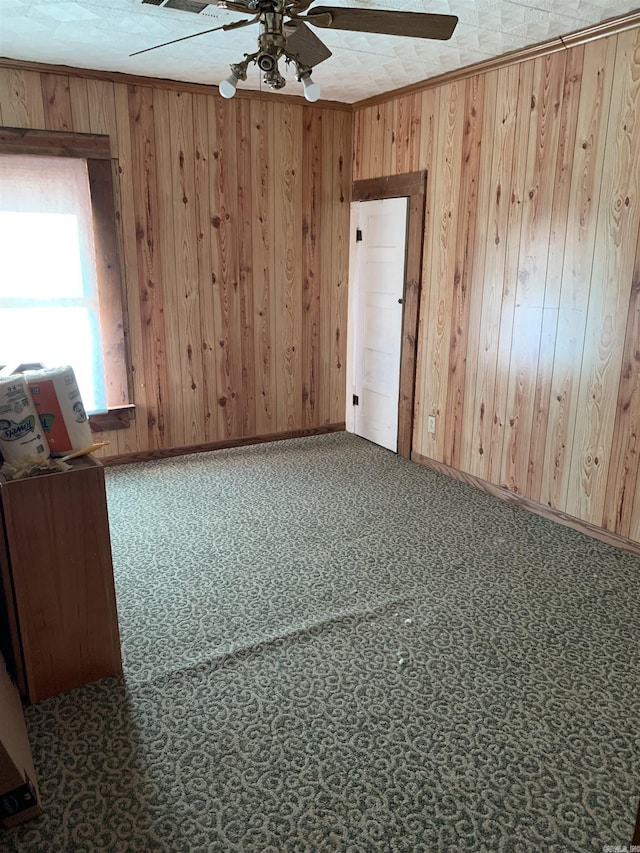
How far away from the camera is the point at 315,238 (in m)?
5.01

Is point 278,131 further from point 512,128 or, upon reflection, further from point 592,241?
point 592,241

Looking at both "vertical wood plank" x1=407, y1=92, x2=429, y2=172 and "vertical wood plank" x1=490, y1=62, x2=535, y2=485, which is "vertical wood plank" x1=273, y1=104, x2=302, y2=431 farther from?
"vertical wood plank" x1=490, y1=62, x2=535, y2=485

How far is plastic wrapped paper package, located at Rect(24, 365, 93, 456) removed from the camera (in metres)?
2.19

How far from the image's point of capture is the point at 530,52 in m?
3.42

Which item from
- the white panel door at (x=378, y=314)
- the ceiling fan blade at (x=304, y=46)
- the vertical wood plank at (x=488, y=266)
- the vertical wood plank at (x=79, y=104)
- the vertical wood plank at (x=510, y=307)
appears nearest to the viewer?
the ceiling fan blade at (x=304, y=46)

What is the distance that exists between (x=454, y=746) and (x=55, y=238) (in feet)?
11.9

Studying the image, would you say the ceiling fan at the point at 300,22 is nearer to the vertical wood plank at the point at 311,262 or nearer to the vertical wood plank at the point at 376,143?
the vertical wood plank at the point at 376,143

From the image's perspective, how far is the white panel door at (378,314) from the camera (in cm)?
466

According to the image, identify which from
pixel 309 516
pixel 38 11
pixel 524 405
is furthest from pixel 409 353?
pixel 38 11

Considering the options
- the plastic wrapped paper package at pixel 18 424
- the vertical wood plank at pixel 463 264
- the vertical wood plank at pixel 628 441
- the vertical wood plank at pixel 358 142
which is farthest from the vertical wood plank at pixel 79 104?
the vertical wood plank at pixel 628 441

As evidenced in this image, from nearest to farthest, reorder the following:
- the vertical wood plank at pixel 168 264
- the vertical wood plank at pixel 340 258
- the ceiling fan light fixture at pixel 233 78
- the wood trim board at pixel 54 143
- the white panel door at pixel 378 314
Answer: the ceiling fan light fixture at pixel 233 78 < the wood trim board at pixel 54 143 < the vertical wood plank at pixel 168 264 < the white panel door at pixel 378 314 < the vertical wood plank at pixel 340 258

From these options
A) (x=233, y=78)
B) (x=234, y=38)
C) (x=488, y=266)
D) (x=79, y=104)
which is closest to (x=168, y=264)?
(x=79, y=104)

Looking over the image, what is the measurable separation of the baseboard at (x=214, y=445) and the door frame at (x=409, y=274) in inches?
32.0

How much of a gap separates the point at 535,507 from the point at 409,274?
6.08 ft
